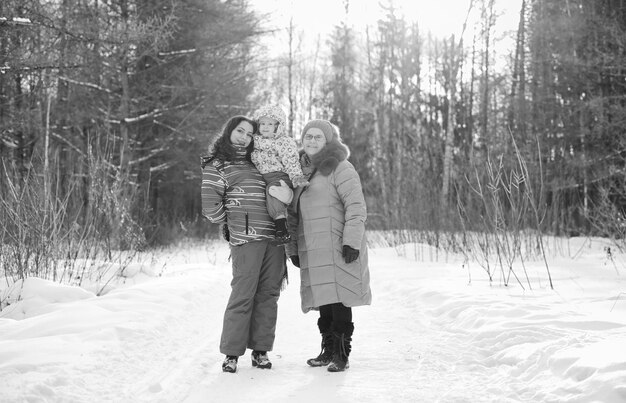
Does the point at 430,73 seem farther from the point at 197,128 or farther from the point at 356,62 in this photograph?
the point at 197,128

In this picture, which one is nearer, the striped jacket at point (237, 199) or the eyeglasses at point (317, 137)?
the striped jacket at point (237, 199)

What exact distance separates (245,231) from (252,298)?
50 centimetres

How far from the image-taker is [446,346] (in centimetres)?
402

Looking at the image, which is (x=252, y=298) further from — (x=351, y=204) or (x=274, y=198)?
(x=351, y=204)

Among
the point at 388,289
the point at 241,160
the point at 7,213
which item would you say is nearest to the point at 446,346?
the point at 241,160

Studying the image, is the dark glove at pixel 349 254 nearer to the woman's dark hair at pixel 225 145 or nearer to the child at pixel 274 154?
the child at pixel 274 154

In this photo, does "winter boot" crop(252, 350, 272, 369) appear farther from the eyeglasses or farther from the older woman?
the eyeglasses

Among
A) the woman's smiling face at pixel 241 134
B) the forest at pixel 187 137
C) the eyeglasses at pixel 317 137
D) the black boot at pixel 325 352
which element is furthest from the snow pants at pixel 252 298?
the forest at pixel 187 137

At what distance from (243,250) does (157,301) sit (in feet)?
7.22

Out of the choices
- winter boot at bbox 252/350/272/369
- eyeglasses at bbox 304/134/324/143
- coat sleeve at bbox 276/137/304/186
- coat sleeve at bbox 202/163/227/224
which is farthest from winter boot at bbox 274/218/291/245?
winter boot at bbox 252/350/272/369

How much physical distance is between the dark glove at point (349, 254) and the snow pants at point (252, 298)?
55cm

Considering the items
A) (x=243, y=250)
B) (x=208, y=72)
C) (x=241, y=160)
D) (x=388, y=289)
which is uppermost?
(x=208, y=72)

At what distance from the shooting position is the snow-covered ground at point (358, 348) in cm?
291

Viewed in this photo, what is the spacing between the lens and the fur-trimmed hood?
3824mm
